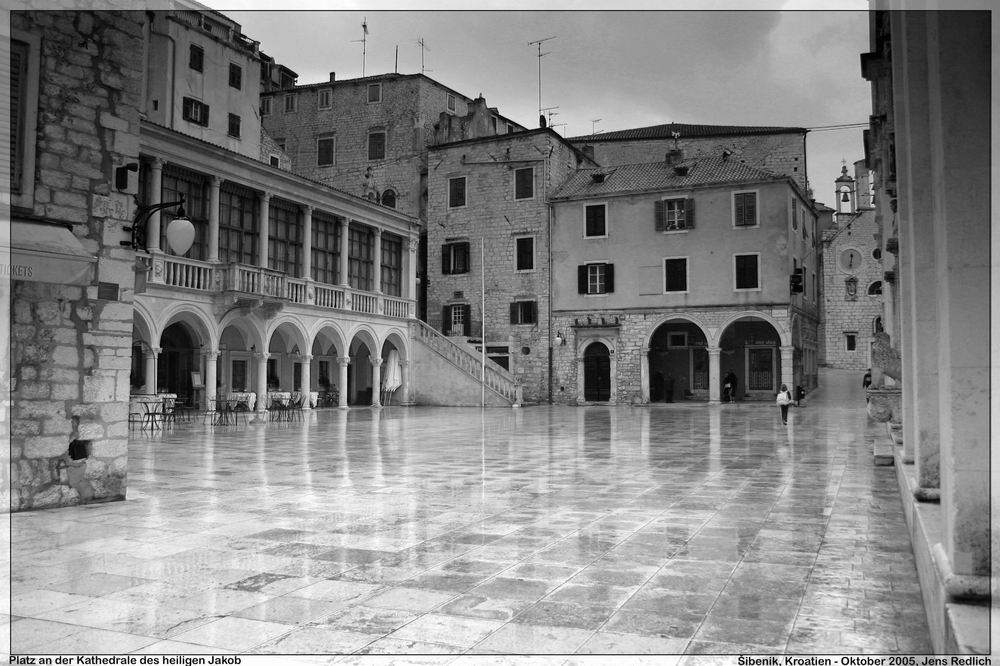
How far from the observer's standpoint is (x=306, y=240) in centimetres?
2970

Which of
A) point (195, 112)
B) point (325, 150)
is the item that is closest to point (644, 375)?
point (325, 150)

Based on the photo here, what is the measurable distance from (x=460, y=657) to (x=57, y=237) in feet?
21.0

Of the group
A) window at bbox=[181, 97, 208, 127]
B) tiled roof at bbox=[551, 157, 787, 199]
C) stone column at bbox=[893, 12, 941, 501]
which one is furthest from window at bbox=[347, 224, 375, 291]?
stone column at bbox=[893, 12, 941, 501]

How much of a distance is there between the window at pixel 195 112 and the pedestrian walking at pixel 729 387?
23.8m

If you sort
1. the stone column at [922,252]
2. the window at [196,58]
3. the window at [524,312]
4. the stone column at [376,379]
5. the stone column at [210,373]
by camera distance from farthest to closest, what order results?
1. the window at [524,312]
2. the stone column at [376,379]
3. the window at [196,58]
4. the stone column at [210,373]
5. the stone column at [922,252]

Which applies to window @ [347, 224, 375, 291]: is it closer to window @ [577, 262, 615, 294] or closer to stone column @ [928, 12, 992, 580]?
window @ [577, 262, 615, 294]

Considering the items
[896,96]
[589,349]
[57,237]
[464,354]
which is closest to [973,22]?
[896,96]

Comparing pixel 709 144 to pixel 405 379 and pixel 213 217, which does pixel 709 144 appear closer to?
pixel 405 379

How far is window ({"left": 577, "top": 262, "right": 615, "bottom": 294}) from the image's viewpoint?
36.8 meters

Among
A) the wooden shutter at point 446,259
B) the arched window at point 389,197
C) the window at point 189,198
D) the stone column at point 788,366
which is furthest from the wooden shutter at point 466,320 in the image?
the window at point 189,198

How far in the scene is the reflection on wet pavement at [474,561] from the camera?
434cm

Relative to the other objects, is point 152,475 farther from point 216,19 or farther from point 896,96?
point 216,19

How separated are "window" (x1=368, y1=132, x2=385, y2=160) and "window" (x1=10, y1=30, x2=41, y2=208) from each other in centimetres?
3456

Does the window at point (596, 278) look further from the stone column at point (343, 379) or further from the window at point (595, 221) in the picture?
the stone column at point (343, 379)
